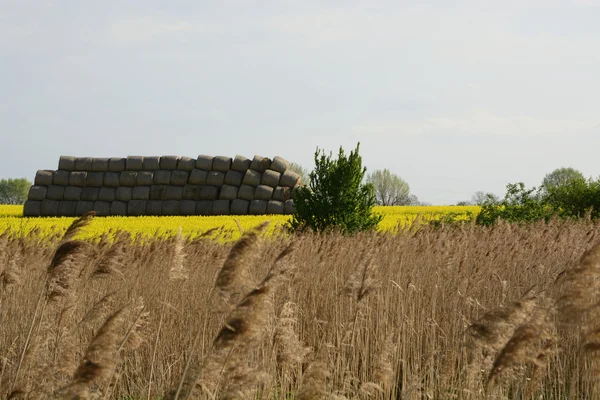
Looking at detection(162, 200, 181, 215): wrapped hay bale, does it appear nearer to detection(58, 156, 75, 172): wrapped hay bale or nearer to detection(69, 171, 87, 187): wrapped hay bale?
detection(69, 171, 87, 187): wrapped hay bale

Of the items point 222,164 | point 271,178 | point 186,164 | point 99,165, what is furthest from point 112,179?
point 271,178

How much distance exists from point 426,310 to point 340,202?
683 centimetres

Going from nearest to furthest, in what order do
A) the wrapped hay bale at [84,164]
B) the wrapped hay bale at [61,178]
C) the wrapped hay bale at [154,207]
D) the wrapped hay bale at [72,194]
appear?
the wrapped hay bale at [154,207] → the wrapped hay bale at [72,194] → the wrapped hay bale at [61,178] → the wrapped hay bale at [84,164]

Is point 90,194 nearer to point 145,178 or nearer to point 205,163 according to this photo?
point 145,178

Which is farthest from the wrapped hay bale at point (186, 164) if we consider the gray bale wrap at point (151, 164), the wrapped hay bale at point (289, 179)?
the wrapped hay bale at point (289, 179)

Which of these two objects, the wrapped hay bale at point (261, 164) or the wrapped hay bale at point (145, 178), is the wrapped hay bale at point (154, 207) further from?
the wrapped hay bale at point (261, 164)

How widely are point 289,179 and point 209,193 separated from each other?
247cm

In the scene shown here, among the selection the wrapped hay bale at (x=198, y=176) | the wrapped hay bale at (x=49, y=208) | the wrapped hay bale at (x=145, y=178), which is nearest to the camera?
the wrapped hay bale at (x=198, y=176)

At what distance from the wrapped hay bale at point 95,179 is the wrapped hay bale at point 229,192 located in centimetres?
382

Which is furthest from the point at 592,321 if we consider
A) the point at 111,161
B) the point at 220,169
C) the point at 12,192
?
the point at 12,192

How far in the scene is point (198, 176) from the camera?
21.3 metres

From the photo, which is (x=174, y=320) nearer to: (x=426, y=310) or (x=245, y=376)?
(x=426, y=310)

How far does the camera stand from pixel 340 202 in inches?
474

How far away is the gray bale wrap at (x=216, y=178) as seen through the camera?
837 inches
